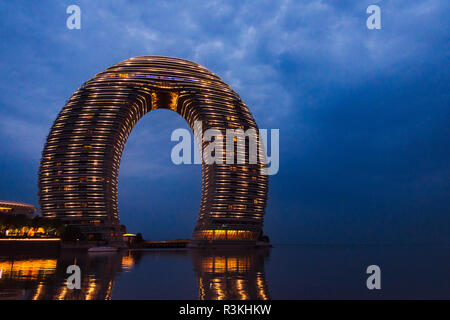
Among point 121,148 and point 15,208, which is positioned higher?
point 121,148

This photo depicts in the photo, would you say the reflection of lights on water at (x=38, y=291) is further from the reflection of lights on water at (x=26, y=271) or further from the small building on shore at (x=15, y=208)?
the small building on shore at (x=15, y=208)

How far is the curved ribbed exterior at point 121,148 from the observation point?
379 feet

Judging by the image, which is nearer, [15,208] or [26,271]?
[26,271]

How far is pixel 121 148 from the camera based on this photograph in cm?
12975

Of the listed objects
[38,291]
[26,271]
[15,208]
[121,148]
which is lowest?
[26,271]

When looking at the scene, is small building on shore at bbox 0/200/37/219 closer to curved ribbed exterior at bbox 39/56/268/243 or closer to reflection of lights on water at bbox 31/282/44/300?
curved ribbed exterior at bbox 39/56/268/243

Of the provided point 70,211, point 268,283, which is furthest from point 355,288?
point 70,211

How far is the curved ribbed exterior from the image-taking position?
116 metres

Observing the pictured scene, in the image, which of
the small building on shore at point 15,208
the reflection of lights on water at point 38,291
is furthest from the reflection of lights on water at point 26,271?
the small building on shore at point 15,208

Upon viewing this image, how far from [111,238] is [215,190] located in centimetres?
3679

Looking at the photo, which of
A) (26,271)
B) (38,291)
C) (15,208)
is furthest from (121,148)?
(38,291)

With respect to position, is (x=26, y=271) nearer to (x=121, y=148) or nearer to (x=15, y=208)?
(x=121, y=148)

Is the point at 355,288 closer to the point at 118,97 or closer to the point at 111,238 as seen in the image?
the point at 111,238
